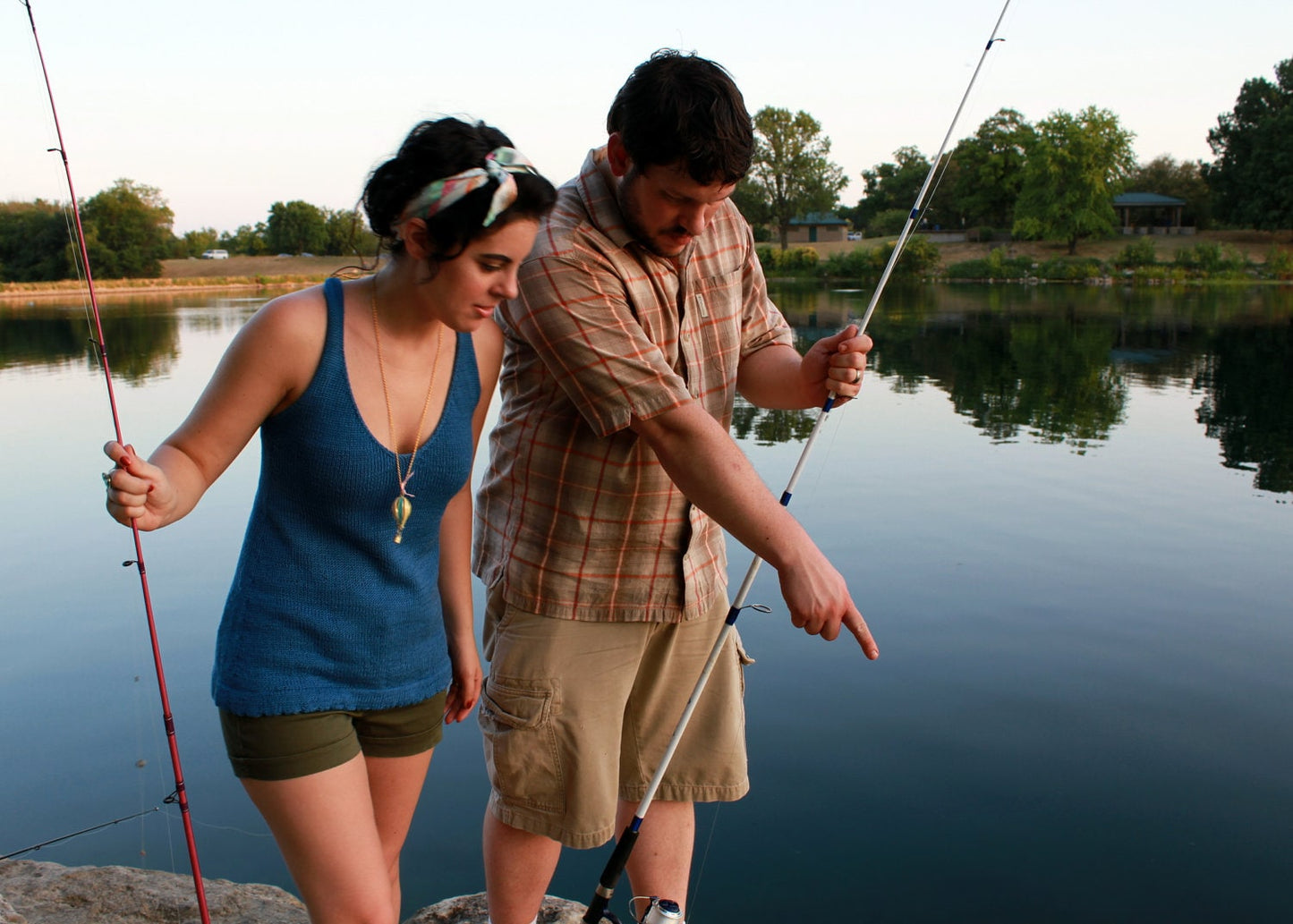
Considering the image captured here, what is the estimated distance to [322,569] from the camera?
6.11ft

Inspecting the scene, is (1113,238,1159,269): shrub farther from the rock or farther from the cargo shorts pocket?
the cargo shorts pocket

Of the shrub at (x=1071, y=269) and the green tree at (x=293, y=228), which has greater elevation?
the green tree at (x=293, y=228)

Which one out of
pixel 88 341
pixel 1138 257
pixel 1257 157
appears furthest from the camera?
pixel 1257 157

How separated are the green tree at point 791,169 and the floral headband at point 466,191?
222 ft

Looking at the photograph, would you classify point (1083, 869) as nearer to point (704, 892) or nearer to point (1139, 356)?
point (704, 892)

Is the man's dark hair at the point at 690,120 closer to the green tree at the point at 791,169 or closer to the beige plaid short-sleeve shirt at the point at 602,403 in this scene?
the beige plaid short-sleeve shirt at the point at 602,403

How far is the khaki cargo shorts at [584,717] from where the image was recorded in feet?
7.48

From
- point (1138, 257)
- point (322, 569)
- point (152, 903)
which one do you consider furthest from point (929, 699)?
point (1138, 257)

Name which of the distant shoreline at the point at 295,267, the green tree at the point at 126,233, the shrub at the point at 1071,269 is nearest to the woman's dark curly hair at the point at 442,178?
the distant shoreline at the point at 295,267

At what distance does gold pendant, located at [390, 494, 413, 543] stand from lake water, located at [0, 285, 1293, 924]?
2235mm

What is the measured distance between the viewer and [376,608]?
1.92 m

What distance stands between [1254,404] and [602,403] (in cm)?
1356

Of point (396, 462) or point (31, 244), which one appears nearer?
point (396, 462)

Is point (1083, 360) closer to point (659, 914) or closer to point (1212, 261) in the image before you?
point (659, 914)
